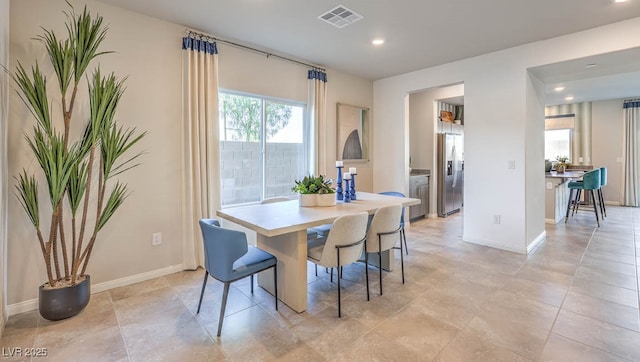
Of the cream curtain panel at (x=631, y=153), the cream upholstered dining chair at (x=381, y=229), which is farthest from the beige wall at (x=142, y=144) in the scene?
the cream curtain panel at (x=631, y=153)

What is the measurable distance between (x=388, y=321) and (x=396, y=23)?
2.91 m

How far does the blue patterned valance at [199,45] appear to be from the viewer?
318 centimetres

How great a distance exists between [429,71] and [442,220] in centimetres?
286

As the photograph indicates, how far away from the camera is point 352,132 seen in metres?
5.22

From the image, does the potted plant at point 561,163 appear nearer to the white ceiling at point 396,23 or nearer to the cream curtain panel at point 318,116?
the white ceiling at point 396,23

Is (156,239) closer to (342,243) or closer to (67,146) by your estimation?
(67,146)

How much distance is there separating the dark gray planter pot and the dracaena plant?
0.24ft

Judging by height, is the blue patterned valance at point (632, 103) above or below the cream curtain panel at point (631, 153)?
above

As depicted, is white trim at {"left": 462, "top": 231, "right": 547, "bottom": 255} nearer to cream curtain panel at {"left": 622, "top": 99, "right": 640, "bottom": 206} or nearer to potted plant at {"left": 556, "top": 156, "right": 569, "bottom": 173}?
potted plant at {"left": 556, "top": 156, "right": 569, "bottom": 173}

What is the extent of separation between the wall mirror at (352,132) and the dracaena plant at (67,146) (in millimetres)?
3161

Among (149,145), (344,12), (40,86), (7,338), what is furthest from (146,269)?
(344,12)

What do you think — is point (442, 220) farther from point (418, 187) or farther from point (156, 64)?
point (156, 64)

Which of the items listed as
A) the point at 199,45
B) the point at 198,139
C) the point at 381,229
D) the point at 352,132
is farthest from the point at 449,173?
the point at 199,45

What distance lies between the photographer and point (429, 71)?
4723mm
